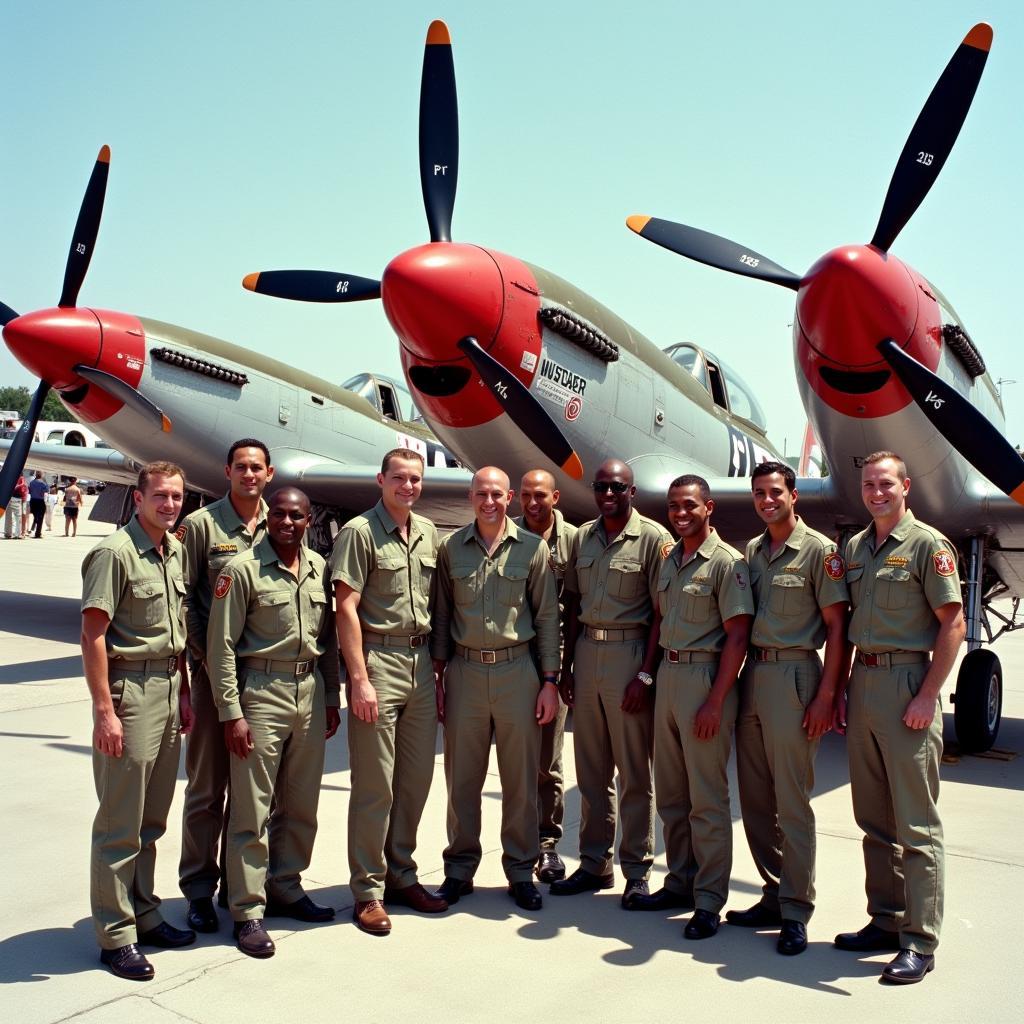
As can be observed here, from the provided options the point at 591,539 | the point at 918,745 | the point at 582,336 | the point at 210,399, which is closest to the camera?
the point at 918,745

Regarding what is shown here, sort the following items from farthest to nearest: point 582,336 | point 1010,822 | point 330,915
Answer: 1. point 582,336
2. point 1010,822
3. point 330,915

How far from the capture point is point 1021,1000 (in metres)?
Answer: 3.15

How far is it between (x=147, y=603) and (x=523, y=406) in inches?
145

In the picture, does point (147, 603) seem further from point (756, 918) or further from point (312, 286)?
point (312, 286)

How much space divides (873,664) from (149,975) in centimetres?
268

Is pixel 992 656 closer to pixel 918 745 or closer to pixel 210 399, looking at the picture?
pixel 918 745

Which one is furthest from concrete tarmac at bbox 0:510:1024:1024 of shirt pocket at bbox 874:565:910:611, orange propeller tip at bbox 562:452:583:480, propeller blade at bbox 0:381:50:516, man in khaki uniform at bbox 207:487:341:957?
propeller blade at bbox 0:381:50:516

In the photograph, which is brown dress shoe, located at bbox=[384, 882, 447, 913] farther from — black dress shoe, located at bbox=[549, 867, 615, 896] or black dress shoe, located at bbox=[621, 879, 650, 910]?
black dress shoe, located at bbox=[621, 879, 650, 910]

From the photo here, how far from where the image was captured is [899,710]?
340 cm

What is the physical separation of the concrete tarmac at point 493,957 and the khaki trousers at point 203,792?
21 centimetres

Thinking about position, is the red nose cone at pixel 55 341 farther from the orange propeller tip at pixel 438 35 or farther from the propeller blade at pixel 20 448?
the orange propeller tip at pixel 438 35

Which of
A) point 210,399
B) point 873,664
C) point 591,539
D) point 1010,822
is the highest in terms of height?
point 210,399

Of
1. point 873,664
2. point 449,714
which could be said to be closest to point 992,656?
point 873,664

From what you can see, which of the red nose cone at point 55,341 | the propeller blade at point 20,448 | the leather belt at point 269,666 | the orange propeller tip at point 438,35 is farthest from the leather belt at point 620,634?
the propeller blade at point 20,448
